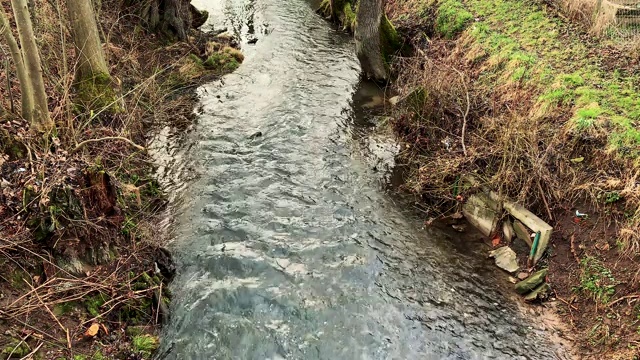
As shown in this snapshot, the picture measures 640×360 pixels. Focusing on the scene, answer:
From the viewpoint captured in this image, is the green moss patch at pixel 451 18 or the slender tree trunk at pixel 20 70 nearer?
the slender tree trunk at pixel 20 70

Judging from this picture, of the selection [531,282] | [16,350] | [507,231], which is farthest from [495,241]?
[16,350]

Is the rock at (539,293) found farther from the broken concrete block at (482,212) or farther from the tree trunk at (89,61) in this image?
the tree trunk at (89,61)

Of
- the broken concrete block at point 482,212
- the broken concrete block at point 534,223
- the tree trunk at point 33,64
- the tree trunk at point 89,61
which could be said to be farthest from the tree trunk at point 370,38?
the tree trunk at point 33,64

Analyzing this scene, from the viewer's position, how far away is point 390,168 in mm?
11156

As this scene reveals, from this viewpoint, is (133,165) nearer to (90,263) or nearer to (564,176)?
(90,263)

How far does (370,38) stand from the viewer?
47.1ft

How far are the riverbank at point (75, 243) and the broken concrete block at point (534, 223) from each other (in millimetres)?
6386

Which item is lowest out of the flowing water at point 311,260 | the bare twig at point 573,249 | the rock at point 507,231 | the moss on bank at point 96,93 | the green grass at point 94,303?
the flowing water at point 311,260

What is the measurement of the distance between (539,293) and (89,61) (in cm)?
969

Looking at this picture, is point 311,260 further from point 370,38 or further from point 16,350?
point 370,38

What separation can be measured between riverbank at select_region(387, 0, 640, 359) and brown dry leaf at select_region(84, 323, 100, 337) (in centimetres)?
659

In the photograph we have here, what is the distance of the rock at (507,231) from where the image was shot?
348 inches

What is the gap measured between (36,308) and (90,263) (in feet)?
3.60

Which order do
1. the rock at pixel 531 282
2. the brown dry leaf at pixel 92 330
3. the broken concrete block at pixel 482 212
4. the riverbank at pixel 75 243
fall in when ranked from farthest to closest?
the broken concrete block at pixel 482 212 < the rock at pixel 531 282 < the brown dry leaf at pixel 92 330 < the riverbank at pixel 75 243
